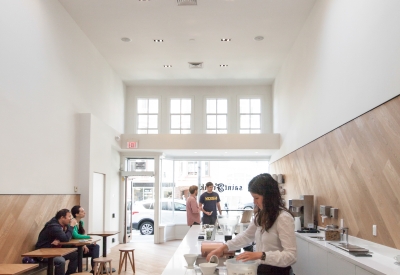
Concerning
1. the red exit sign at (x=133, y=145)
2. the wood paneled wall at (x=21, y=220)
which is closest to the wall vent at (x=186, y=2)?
the wood paneled wall at (x=21, y=220)

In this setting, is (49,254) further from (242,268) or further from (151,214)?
(151,214)

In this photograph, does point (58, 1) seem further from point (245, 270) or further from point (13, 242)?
point (245, 270)

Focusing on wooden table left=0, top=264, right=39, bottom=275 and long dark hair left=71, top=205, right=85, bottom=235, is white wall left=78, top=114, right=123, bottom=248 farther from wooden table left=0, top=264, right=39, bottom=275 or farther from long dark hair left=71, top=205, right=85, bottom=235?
wooden table left=0, top=264, right=39, bottom=275

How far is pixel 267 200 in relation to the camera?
2.63 m

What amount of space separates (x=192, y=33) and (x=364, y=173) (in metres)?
5.12

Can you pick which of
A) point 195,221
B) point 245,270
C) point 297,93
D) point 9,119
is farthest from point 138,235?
point 245,270

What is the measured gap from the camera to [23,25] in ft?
18.7

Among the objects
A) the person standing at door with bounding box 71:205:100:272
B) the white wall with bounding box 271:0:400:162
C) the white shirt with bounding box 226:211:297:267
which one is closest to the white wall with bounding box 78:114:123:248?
the person standing at door with bounding box 71:205:100:272

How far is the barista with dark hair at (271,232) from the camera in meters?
2.39

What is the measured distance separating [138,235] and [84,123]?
18.3 ft

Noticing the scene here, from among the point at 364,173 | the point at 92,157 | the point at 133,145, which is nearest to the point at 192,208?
the point at 92,157

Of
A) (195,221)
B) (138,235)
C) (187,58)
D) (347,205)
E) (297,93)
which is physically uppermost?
(187,58)

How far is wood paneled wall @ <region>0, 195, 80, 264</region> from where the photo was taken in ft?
16.9

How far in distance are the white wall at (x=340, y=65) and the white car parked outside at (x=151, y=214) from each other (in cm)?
483
